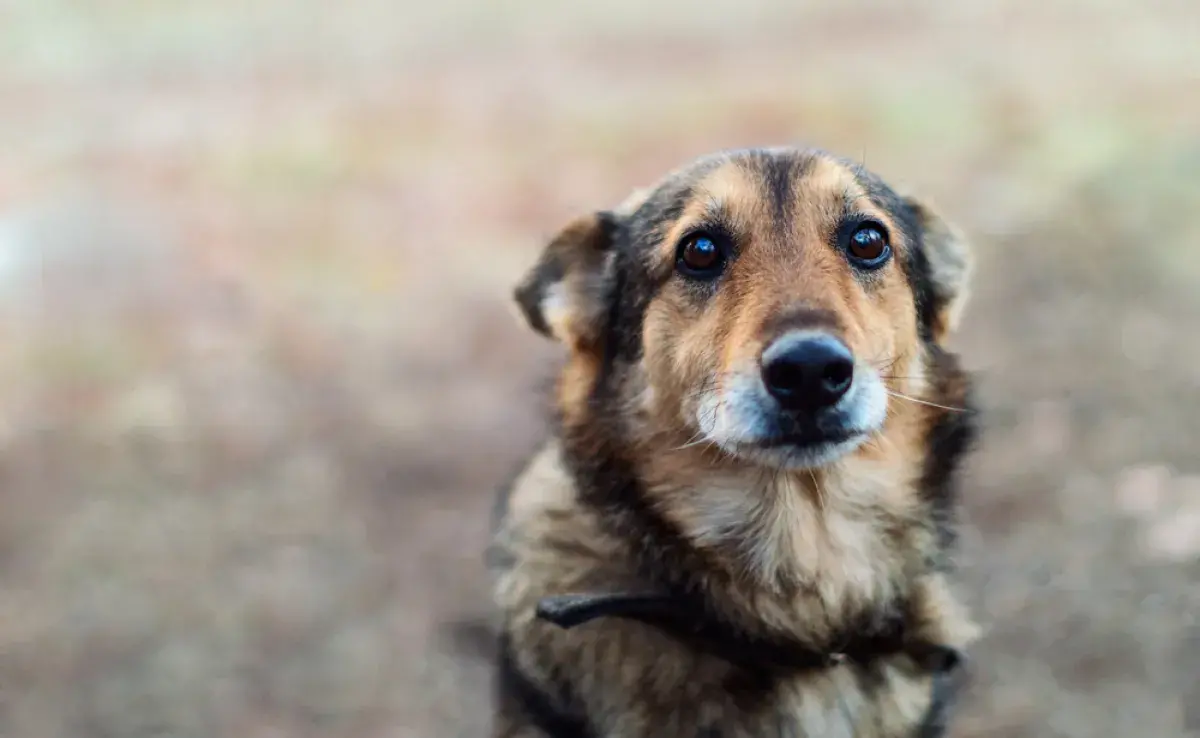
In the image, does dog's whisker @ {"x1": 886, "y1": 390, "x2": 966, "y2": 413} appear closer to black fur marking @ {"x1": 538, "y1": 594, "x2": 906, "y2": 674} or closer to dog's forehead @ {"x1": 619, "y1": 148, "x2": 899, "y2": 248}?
dog's forehead @ {"x1": 619, "y1": 148, "x2": 899, "y2": 248}

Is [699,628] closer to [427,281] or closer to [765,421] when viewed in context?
[765,421]

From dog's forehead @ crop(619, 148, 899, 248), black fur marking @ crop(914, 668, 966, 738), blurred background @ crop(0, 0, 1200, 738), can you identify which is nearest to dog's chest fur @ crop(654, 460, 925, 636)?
black fur marking @ crop(914, 668, 966, 738)

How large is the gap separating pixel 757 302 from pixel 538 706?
824 millimetres

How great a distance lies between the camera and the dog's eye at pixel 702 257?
176 cm

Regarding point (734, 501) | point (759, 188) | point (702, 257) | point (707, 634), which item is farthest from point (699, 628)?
point (759, 188)

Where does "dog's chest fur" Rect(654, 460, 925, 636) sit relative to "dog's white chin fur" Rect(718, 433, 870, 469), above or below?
below

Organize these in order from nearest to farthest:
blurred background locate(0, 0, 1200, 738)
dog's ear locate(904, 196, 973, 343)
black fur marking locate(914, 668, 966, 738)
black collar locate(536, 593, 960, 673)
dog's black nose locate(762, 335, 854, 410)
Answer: dog's black nose locate(762, 335, 854, 410) → black collar locate(536, 593, 960, 673) → black fur marking locate(914, 668, 966, 738) → dog's ear locate(904, 196, 973, 343) → blurred background locate(0, 0, 1200, 738)

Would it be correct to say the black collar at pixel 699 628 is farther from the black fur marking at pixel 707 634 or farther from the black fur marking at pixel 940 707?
the black fur marking at pixel 940 707

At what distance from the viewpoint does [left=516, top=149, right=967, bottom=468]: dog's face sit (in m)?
1.54

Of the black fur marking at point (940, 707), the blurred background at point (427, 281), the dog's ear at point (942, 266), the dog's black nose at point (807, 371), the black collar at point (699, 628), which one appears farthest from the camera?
the blurred background at point (427, 281)

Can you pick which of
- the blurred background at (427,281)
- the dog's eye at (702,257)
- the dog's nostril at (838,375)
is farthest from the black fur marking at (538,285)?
the blurred background at (427,281)

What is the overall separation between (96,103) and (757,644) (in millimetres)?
2434

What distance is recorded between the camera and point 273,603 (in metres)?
2.58

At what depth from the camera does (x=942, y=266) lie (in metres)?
1.96
